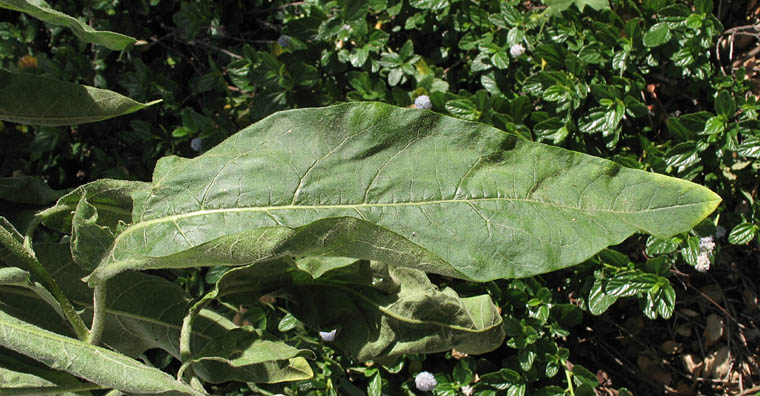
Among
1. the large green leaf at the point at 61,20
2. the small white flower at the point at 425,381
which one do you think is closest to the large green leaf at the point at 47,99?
the large green leaf at the point at 61,20

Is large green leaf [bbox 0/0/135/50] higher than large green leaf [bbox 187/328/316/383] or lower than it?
higher

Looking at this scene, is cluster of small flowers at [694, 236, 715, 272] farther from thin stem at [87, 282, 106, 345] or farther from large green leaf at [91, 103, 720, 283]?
thin stem at [87, 282, 106, 345]

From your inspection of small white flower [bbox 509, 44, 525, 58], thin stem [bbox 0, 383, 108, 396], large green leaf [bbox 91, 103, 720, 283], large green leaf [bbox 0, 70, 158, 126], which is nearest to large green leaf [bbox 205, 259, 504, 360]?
large green leaf [bbox 91, 103, 720, 283]

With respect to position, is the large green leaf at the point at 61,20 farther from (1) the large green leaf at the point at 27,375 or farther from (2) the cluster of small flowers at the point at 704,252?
(2) the cluster of small flowers at the point at 704,252

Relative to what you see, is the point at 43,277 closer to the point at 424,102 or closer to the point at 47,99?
the point at 47,99

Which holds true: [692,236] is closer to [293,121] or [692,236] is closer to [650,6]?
[650,6]

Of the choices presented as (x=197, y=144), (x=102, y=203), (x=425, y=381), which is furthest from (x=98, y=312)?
(x=197, y=144)
